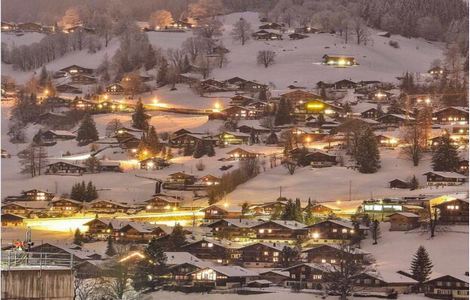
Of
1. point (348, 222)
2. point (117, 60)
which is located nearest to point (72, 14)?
point (117, 60)

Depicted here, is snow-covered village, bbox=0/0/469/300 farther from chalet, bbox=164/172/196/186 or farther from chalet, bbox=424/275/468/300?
chalet, bbox=164/172/196/186

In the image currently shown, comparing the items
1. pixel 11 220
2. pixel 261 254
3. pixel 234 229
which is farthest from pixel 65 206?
pixel 261 254

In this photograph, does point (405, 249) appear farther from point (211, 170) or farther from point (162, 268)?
point (211, 170)

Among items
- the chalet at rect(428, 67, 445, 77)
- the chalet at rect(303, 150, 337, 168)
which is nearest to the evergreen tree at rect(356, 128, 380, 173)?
the chalet at rect(303, 150, 337, 168)

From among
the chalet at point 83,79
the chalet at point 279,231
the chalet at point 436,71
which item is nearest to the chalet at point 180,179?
the chalet at point 279,231

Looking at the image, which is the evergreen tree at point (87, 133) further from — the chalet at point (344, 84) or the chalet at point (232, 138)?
the chalet at point (344, 84)

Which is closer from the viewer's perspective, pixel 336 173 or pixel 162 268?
pixel 162 268
